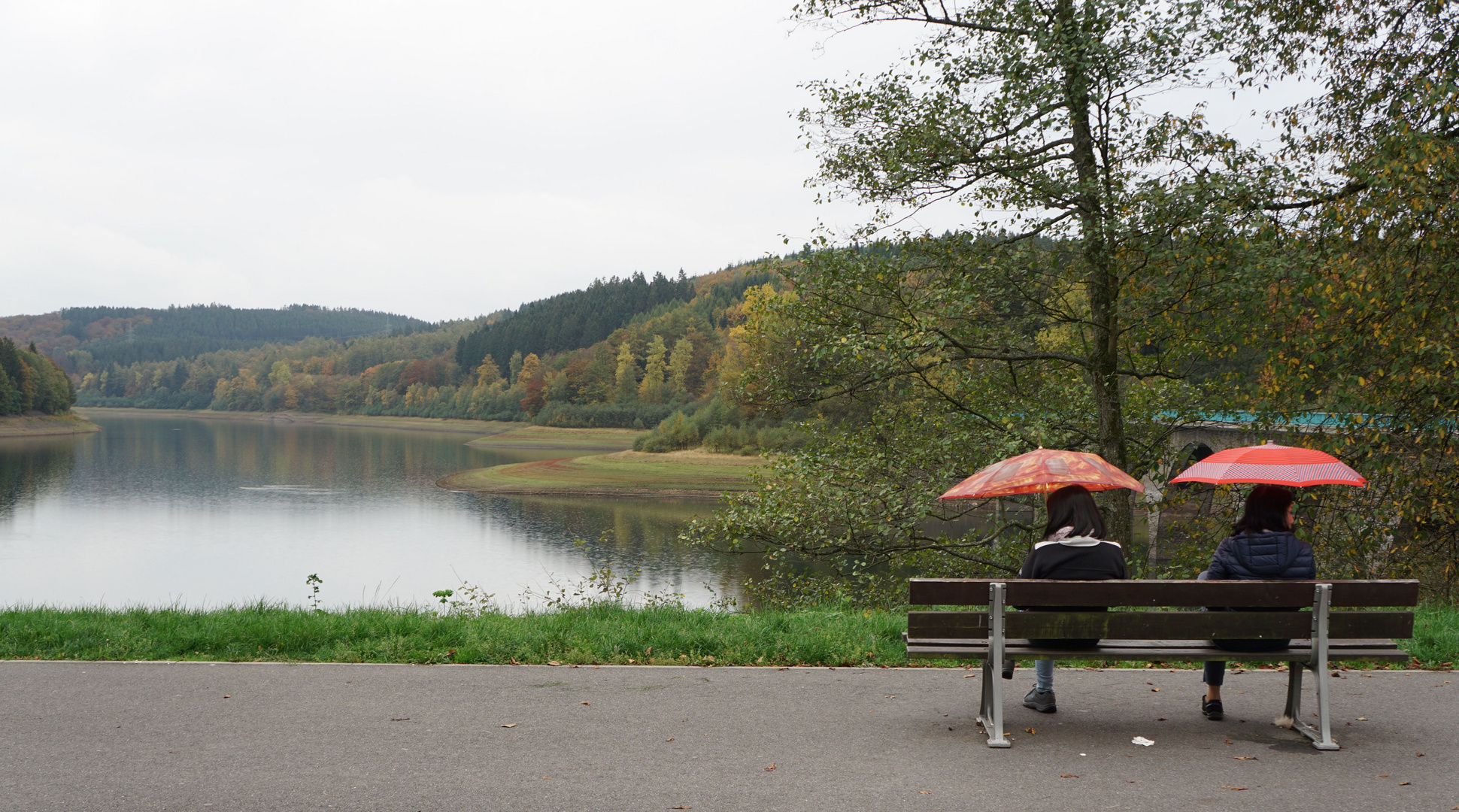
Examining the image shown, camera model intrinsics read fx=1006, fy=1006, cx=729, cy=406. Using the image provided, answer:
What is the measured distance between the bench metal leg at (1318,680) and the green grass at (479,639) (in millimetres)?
1912

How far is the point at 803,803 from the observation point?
4285 millimetres

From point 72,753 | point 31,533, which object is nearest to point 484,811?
point 72,753

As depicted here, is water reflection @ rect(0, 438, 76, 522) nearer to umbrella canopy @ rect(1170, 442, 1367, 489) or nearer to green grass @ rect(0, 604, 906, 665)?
green grass @ rect(0, 604, 906, 665)

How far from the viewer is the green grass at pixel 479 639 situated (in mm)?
6715

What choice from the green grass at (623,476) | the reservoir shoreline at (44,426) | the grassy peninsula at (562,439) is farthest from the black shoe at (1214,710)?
the reservoir shoreline at (44,426)

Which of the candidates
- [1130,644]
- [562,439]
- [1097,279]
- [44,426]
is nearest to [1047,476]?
[1130,644]

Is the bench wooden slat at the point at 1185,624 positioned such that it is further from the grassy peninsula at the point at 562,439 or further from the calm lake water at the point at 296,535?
the grassy peninsula at the point at 562,439

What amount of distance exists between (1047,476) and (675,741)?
235cm

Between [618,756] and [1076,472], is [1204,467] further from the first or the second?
[618,756]

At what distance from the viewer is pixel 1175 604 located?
16.8 feet

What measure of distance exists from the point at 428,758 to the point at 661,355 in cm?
12178

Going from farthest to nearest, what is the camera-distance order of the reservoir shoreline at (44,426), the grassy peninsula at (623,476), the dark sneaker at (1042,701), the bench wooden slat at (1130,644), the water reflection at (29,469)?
1. the reservoir shoreline at (44,426)
2. the grassy peninsula at (623,476)
3. the water reflection at (29,469)
4. the dark sneaker at (1042,701)
5. the bench wooden slat at (1130,644)

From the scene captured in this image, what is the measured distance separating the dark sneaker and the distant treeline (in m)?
109

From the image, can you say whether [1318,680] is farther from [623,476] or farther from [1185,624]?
[623,476]
